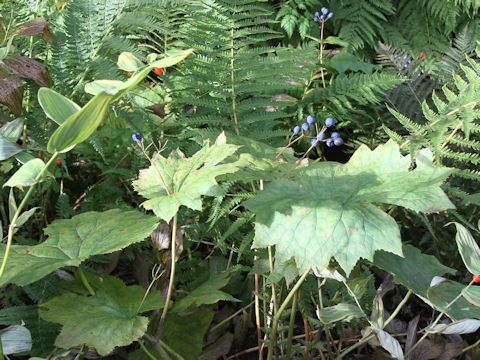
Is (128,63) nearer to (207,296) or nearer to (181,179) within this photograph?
(181,179)

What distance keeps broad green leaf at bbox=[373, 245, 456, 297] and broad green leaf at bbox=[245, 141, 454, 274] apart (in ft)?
0.57

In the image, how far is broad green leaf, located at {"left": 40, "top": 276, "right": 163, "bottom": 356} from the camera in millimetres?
980

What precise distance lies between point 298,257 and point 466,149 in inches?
47.5

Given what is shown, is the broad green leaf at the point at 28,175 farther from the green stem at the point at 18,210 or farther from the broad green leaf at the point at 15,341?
the broad green leaf at the point at 15,341

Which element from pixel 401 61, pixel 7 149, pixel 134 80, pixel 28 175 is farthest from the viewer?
pixel 401 61

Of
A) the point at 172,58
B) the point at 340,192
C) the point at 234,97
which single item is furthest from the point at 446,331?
the point at 234,97

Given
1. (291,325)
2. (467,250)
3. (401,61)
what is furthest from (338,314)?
(401,61)

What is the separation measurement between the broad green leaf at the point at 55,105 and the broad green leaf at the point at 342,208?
12.6 inches

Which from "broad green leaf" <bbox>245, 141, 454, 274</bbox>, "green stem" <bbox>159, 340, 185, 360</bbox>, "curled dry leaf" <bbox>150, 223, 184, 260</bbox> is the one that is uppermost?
"broad green leaf" <bbox>245, 141, 454, 274</bbox>

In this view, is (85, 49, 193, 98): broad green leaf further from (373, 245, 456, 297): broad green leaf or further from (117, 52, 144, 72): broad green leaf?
(373, 245, 456, 297): broad green leaf

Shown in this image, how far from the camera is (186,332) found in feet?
4.05

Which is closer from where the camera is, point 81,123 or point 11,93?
point 81,123

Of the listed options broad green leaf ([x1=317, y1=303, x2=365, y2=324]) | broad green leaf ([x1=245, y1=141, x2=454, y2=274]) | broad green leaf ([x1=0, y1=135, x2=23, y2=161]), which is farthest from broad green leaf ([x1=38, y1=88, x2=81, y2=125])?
broad green leaf ([x1=317, y1=303, x2=365, y2=324])

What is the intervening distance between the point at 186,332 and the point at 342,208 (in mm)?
483
